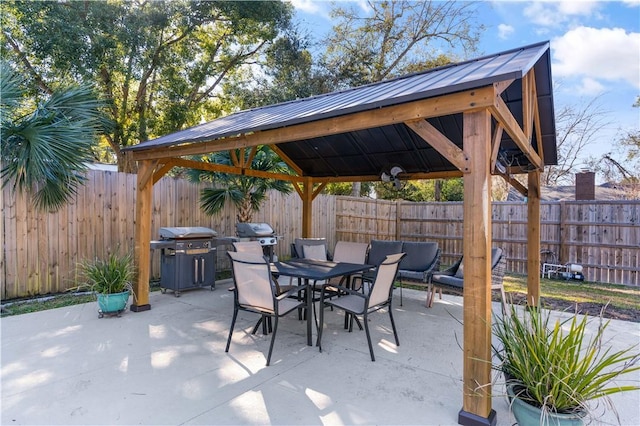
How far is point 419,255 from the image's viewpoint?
6.52m

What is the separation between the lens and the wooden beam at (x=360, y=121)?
245 cm

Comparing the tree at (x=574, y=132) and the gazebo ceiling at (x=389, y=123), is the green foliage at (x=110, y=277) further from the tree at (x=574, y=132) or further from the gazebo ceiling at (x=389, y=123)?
the tree at (x=574, y=132)

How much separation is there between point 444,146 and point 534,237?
145 inches

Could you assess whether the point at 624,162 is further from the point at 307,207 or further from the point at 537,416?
the point at 537,416

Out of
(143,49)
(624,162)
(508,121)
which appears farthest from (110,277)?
(624,162)

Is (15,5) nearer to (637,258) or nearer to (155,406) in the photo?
(155,406)

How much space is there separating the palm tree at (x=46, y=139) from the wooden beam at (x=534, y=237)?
21.2 ft

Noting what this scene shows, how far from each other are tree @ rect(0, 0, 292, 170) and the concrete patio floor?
6.18 metres

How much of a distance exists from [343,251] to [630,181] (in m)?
13.4

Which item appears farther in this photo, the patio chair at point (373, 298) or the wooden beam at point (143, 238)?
the wooden beam at point (143, 238)

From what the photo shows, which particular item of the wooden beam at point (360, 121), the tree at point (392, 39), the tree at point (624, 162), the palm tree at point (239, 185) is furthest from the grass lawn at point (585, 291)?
the tree at point (392, 39)

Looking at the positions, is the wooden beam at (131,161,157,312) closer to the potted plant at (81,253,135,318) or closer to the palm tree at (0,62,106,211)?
the potted plant at (81,253,135,318)

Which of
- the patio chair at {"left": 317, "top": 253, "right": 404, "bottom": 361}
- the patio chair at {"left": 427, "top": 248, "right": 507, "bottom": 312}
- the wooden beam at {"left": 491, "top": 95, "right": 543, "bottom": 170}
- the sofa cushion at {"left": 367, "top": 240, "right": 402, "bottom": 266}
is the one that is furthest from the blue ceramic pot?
the wooden beam at {"left": 491, "top": 95, "right": 543, "bottom": 170}

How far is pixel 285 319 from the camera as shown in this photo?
4625 millimetres
